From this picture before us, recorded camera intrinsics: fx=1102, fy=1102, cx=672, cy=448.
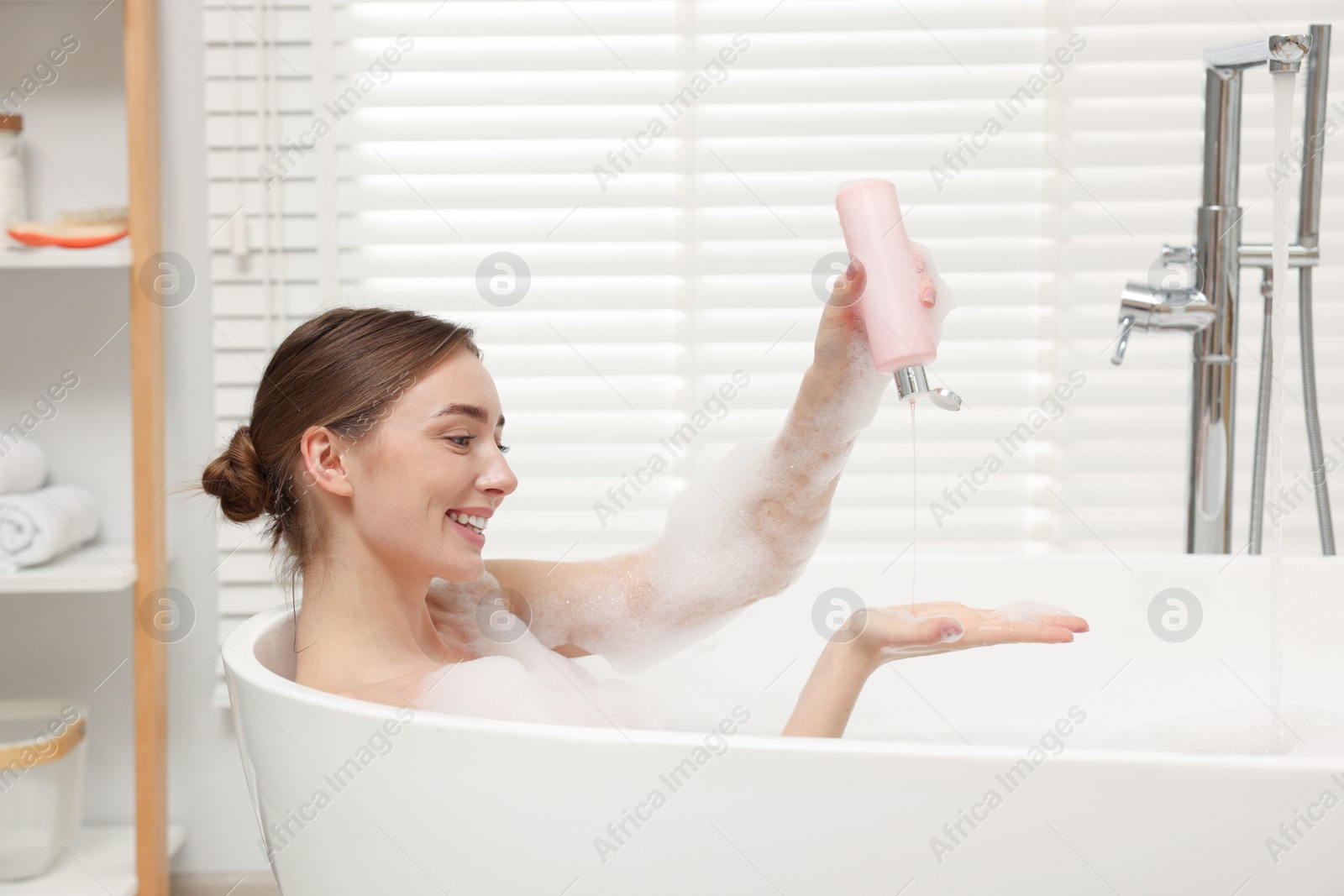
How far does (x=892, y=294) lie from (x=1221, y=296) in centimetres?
66

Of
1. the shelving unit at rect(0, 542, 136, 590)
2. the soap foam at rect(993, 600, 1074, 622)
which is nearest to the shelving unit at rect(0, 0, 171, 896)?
the shelving unit at rect(0, 542, 136, 590)

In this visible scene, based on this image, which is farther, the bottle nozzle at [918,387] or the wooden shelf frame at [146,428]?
the wooden shelf frame at [146,428]

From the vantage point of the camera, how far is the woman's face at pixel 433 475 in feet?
3.60

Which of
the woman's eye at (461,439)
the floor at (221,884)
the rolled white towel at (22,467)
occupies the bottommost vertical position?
the floor at (221,884)

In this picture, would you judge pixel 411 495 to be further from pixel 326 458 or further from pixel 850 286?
pixel 850 286

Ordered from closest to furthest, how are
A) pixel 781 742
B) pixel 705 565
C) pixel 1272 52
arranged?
pixel 781 742 → pixel 1272 52 → pixel 705 565

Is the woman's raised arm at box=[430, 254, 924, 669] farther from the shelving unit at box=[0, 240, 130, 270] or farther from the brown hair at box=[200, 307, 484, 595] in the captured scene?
the shelving unit at box=[0, 240, 130, 270]

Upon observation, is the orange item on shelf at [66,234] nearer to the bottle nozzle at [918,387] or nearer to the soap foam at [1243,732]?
the bottle nozzle at [918,387]

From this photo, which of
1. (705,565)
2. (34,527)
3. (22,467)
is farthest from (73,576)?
(705,565)

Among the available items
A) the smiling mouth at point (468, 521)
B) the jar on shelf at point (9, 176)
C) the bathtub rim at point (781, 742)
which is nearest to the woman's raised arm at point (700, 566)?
the smiling mouth at point (468, 521)

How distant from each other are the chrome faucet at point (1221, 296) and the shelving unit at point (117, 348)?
1353 millimetres

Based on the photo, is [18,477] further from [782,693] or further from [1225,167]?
[1225,167]

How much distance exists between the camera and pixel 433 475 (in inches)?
43.3

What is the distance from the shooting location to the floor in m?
1.85
